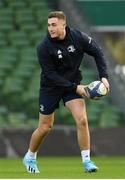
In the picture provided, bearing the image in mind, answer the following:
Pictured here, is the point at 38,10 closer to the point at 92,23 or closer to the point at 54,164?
the point at 92,23

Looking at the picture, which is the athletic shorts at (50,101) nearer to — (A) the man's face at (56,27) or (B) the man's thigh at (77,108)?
(B) the man's thigh at (77,108)

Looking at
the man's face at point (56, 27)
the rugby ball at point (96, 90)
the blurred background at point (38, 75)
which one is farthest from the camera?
the blurred background at point (38, 75)

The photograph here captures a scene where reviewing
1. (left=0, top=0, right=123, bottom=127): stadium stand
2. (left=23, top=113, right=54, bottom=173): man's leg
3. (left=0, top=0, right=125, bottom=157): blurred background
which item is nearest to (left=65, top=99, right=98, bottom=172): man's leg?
(left=23, top=113, right=54, bottom=173): man's leg

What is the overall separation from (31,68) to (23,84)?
66cm

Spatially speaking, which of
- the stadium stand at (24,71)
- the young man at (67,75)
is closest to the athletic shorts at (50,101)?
the young man at (67,75)

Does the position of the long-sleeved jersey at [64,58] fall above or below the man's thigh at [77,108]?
above

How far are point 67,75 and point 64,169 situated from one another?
2040 millimetres

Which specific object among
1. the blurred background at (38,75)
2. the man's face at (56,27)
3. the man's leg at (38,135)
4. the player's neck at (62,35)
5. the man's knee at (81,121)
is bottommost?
the blurred background at (38,75)

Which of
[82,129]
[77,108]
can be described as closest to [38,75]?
[77,108]

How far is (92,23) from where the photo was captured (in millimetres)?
23656

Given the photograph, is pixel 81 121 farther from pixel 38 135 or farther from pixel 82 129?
pixel 38 135

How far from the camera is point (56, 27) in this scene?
1217 centimetres

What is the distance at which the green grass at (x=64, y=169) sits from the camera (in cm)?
1192

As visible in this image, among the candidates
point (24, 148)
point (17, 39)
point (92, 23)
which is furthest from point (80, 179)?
point (92, 23)
